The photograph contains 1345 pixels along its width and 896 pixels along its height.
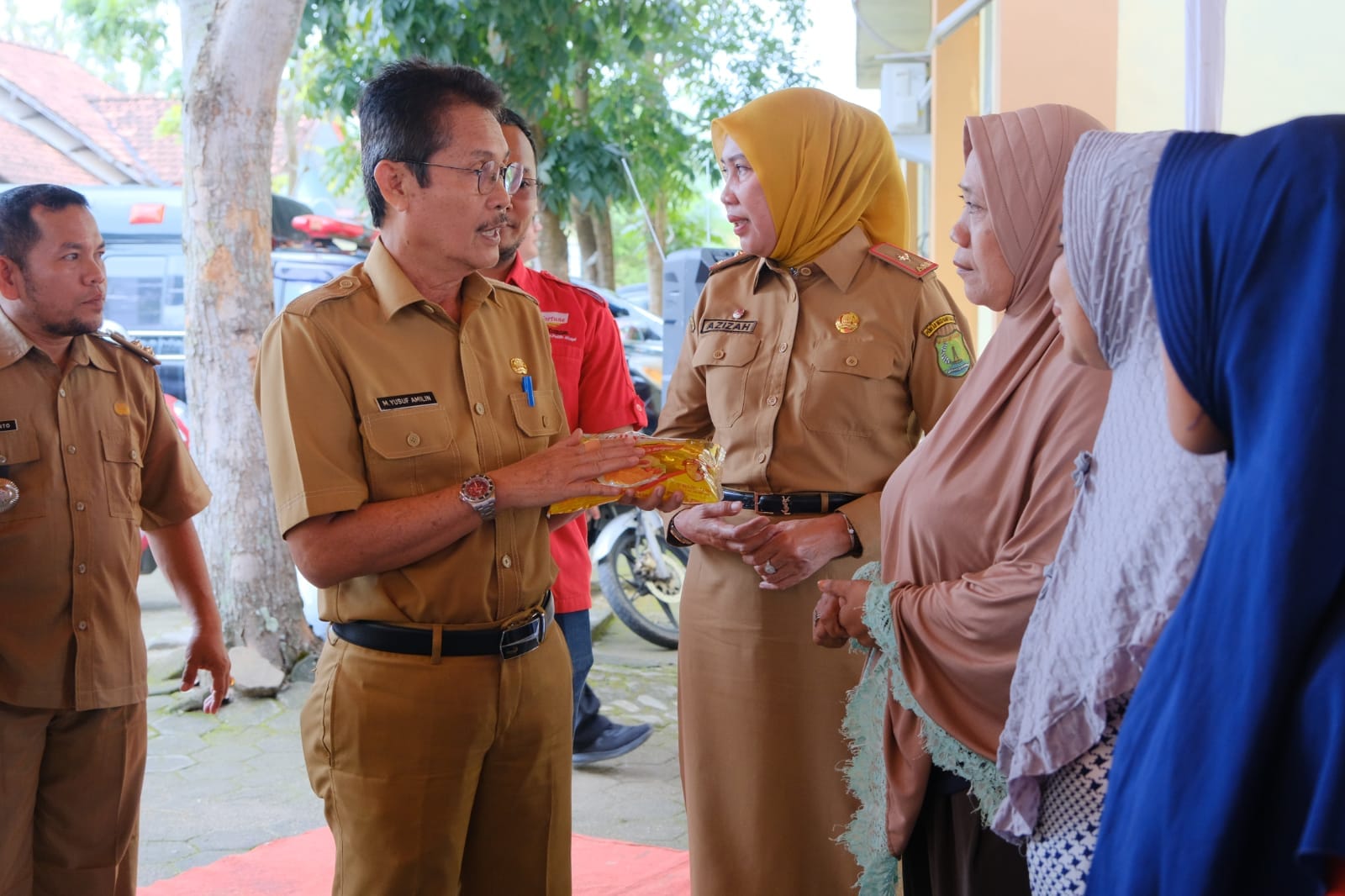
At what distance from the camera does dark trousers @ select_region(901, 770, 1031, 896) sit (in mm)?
1740

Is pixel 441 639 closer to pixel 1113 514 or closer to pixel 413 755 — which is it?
pixel 413 755

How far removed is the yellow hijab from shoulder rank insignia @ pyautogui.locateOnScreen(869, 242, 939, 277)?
0.26 ft

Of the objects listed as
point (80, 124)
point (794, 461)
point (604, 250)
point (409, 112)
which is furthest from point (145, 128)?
point (794, 461)

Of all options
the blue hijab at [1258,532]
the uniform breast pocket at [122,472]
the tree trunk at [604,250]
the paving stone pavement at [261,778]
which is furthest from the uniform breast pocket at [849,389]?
the tree trunk at [604,250]

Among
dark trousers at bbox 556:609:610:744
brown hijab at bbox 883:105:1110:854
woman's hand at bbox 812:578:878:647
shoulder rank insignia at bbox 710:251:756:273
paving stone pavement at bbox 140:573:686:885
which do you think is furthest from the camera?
paving stone pavement at bbox 140:573:686:885

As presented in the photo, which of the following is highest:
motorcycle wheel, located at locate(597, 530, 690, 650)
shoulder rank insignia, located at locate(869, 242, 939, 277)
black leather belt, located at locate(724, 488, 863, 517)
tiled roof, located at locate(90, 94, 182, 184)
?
tiled roof, located at locate(90, 94, 182, 184)

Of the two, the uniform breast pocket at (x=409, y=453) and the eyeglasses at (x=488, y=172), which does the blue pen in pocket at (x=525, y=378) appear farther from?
the eyeglasses at (x=488, y=172)

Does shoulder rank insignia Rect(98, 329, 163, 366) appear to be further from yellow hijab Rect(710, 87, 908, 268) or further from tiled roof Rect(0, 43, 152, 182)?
tiled roof Rect(0, 43, 152, 182)

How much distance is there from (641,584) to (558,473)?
181 inches

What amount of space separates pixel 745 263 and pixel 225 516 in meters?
3.60

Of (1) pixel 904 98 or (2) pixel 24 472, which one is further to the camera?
(1) pixel 904 98

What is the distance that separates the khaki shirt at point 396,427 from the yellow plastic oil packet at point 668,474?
5.3 inches

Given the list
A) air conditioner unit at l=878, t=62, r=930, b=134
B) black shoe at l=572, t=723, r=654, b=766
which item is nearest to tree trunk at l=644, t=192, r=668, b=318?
air conditioner unit at l=878, t=62, r=930, b=134

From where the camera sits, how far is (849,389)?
2.52 m
